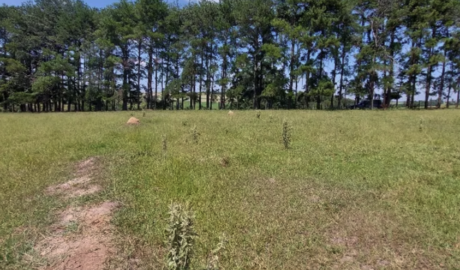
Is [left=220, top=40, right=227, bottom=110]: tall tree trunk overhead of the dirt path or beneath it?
overhead

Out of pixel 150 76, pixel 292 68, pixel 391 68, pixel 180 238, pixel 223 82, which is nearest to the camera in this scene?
pixel 180 238

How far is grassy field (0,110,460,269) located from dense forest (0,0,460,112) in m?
22.8

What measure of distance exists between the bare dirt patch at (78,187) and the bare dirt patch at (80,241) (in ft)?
2.53

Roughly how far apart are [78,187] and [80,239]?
91.4 inches

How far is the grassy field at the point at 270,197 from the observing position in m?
4.07

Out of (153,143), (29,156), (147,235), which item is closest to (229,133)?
(153,143)

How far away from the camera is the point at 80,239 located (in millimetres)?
4262

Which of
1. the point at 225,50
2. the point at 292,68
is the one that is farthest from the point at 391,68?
the point at 225,50

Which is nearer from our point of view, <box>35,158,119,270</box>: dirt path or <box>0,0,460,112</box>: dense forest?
<box>35,158,119,270</box>: dirt path

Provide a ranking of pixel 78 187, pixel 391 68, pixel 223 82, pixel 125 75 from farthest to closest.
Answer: pixel 125 75 → pixel 223 82 → pixel 391 68 → pixel 78 187

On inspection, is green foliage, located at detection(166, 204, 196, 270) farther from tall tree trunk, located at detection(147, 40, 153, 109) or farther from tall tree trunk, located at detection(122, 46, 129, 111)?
tall tree trunk, located at detection(122, 46, 129, 111)

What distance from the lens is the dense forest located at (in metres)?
29.8

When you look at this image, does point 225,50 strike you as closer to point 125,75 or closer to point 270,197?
point 125,75

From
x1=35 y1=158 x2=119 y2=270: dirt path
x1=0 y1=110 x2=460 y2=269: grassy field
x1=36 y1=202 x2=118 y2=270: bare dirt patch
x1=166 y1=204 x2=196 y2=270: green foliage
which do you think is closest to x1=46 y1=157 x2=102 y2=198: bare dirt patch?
x1=35 y1=158 x2=119 y2=270: dirt path
